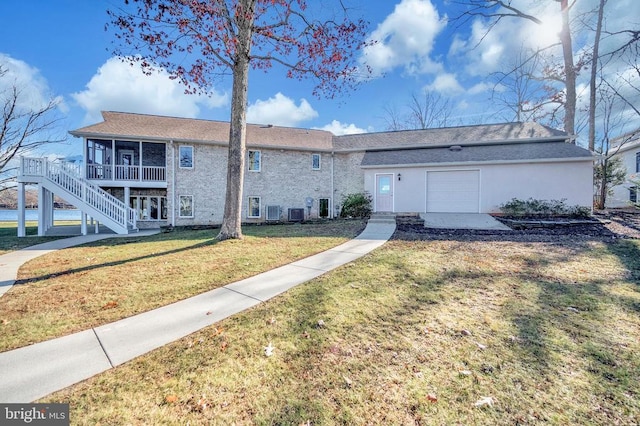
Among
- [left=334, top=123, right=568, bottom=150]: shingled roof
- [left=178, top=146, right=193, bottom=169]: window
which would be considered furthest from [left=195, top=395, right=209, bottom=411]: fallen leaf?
[left=334, top=123, right=568, bottom=150]: shingled roof

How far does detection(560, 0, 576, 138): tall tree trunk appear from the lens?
15953mm

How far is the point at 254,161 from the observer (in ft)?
54.1

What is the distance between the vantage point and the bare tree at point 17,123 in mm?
15550

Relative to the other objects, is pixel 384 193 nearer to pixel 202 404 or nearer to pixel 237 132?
pixel 237 132

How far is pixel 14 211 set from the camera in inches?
1187

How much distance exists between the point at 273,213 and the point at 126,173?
8.29m

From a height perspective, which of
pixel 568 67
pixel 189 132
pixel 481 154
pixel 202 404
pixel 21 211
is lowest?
pixel 202 404

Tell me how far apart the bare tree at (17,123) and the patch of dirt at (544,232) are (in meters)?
22.0

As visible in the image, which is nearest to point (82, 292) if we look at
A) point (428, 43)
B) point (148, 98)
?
point (428, 43)

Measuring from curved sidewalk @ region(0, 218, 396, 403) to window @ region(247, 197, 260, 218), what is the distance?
38.9 feet

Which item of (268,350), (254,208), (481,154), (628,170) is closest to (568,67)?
(481,154)

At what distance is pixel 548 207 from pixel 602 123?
1487cm

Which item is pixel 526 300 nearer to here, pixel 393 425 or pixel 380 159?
pixel 393 425

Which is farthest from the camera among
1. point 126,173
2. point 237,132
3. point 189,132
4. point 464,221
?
point 189,132
